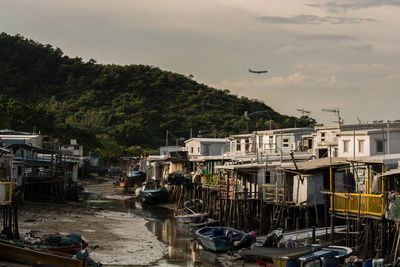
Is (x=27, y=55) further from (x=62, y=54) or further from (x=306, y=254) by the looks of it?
(x=306, y=254)

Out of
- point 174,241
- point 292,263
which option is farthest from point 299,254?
point 174,241

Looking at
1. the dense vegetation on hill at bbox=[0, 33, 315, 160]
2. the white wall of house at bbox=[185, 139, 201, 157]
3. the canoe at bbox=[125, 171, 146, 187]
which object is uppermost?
the dense vegetation on hill at bbox=[0, 33, 315, 160]

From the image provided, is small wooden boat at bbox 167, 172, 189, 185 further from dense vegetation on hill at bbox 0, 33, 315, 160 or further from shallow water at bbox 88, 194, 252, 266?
dense vegetation on hill at bbox 0, 33, 315, 160

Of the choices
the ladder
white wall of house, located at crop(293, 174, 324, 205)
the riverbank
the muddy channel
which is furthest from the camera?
the ladder

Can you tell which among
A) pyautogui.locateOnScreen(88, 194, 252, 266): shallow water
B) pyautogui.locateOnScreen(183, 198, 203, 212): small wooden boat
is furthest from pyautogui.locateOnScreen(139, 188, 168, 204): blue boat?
pyautogui.locateOnScreen(183, 198, 203, 212): small wooden boat

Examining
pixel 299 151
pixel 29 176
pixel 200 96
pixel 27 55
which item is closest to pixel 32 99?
pixel 27 55
